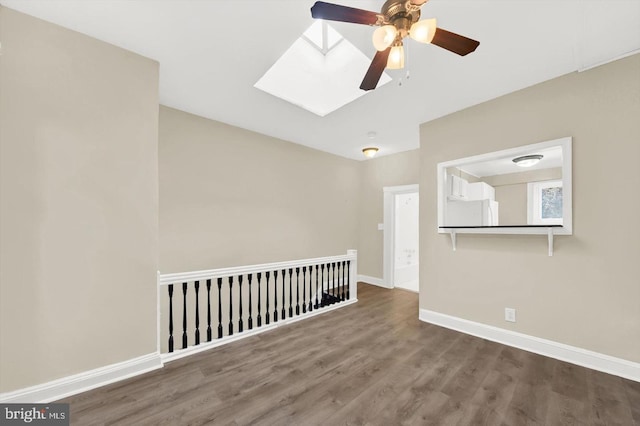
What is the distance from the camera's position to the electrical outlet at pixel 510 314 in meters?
2.62

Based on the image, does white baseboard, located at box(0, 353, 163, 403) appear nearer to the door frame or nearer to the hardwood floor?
the hardwood floor

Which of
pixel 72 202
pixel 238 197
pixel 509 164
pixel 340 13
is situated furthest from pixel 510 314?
pixel 72 202

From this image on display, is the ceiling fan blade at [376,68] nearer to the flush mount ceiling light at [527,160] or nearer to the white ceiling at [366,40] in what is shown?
the white ceiling at [366,40]

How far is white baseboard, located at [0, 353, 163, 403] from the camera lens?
1.68 meters

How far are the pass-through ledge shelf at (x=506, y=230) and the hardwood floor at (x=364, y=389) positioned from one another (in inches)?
45.1

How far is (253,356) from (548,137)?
3565mm

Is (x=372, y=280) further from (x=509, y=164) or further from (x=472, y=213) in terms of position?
(x=509, y=164)

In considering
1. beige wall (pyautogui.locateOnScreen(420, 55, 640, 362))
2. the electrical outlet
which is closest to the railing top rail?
beige wall (pyautogui.locateOnScreen(420, 55, 640, 362))

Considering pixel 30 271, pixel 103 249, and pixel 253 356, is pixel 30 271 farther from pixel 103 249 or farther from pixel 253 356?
pixel 253 356

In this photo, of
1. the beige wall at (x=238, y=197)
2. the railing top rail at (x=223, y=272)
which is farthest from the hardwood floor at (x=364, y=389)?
the beige wall at (x=238, y=197)

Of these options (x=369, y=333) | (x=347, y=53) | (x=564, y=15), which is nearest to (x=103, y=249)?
(x=369, y=333)

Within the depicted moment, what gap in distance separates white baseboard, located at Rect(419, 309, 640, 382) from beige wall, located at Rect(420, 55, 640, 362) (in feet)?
0.19

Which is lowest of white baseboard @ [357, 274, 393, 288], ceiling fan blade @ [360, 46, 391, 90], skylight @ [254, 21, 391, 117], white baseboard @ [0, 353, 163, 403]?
white baseboard @ [357, 274, 393, 288]

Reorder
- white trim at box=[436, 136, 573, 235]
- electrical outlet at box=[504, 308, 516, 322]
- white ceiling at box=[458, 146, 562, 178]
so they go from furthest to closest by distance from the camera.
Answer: electrical outlet at box=[504, 308, 516, 322] < white ceiling at box=[458, 146, 562, 178] < white trim at box=[436, 136, 573, 235]
